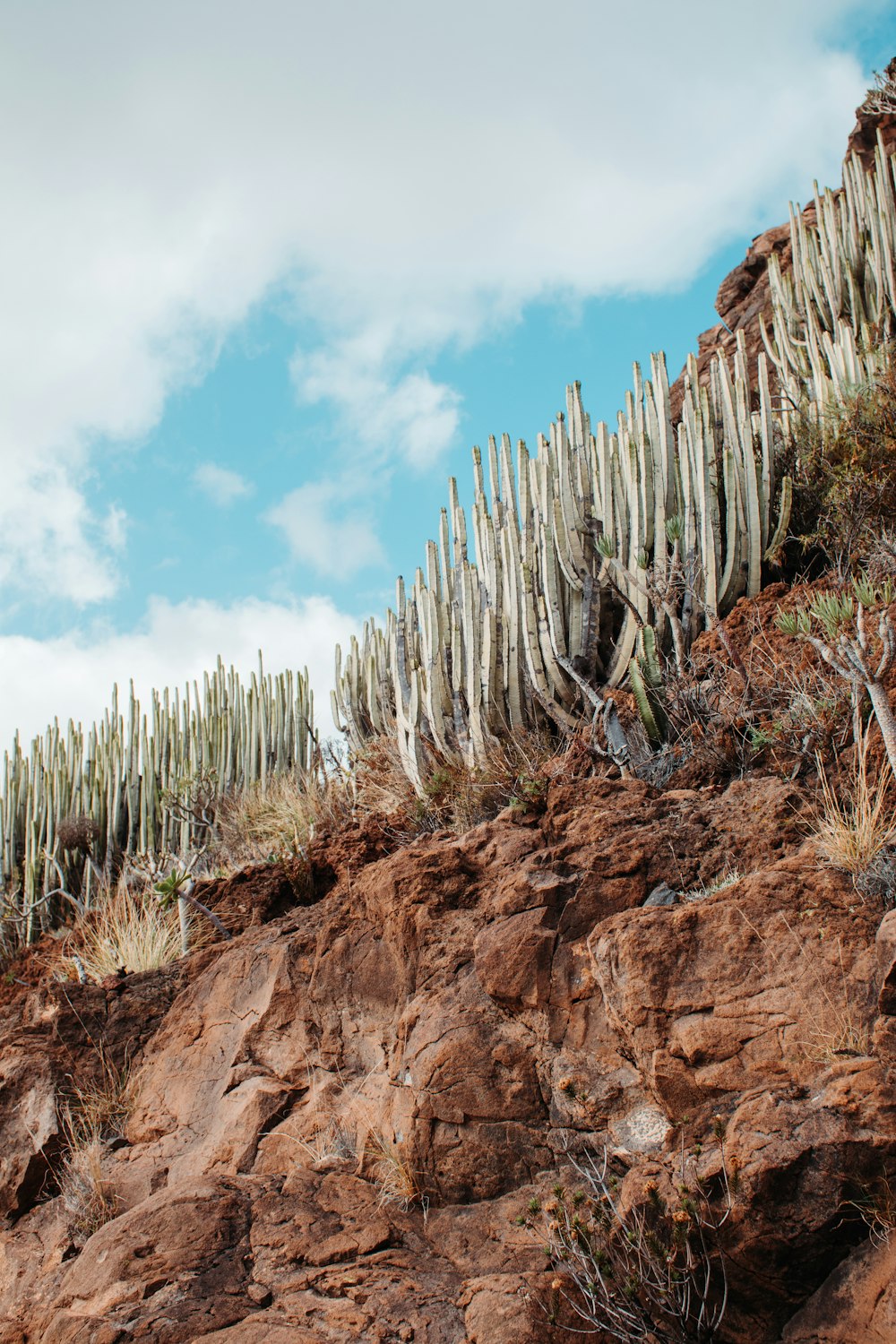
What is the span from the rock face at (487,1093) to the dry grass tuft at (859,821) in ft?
0.47

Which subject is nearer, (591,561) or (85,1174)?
(85,1174)

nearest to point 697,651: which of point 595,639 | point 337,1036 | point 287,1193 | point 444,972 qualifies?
point 595,639

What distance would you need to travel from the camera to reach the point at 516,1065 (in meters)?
4.84

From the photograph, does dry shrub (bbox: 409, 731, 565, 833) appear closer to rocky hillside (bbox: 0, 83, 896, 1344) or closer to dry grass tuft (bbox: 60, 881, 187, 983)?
rocky hillside (bbox: 0, 83, 896, 1344)

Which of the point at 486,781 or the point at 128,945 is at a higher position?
the point at 486,781

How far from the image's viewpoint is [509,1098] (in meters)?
4.75

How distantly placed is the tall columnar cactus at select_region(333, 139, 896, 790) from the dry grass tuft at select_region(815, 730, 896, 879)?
76.4 inches

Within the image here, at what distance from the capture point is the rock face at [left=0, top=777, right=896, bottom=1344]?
12.2 feet

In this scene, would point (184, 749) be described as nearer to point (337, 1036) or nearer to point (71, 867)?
point (71, 867)

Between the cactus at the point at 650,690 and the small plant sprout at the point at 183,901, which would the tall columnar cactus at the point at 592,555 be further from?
the small plant sprout at the point at 183,901

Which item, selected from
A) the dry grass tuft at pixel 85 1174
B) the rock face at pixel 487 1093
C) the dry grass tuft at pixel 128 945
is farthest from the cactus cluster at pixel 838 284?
the dry grass tuft at pixel 85 1174

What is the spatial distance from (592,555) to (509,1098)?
467 centimetres

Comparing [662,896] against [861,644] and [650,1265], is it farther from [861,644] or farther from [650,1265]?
[650,1265]

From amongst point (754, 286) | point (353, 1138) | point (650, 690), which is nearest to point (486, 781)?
point (650, 690)
